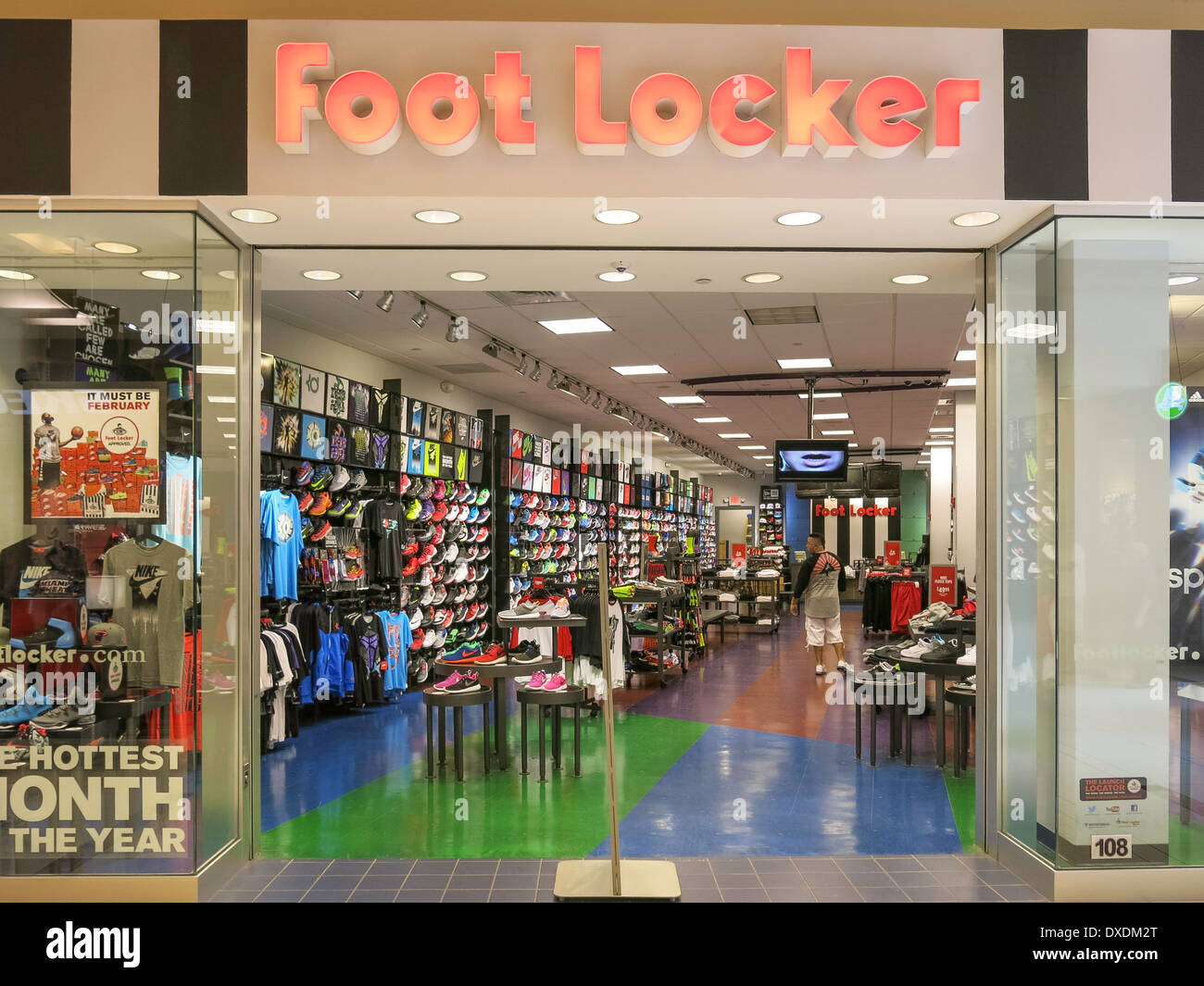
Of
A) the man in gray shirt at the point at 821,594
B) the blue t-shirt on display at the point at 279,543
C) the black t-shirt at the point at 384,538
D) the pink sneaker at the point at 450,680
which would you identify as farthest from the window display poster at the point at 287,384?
the man in gray shirt at the point at 821,594

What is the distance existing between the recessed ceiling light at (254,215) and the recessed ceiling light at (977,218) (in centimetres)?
281

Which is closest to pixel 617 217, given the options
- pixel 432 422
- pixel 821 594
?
pixel 432 422

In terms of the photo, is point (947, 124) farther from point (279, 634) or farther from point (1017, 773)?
point (279, 634)

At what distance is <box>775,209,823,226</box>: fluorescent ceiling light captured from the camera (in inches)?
144

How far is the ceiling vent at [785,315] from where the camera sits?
7.30 meters

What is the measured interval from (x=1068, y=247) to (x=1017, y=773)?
2.24 meters

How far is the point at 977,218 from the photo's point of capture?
3.72 m

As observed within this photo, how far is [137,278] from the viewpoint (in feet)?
12.3

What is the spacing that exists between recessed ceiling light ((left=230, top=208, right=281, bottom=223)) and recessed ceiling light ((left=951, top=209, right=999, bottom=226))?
2.81m

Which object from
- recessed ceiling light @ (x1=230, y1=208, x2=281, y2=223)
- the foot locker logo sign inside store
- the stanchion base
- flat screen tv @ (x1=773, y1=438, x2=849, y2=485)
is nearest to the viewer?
the foot locker logo sign inside store

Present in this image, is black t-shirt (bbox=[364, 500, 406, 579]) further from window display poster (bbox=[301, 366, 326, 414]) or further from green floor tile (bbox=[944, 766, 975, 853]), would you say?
green floor tile (bbox=[944, 766, 975, 853])

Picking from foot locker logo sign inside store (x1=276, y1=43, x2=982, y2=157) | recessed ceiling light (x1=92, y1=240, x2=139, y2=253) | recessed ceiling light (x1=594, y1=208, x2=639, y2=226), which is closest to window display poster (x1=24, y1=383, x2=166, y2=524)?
recessed ceiling light (x1=92, y1=240, x2=139, y2=253)

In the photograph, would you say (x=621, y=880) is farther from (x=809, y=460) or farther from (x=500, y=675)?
(x=809, y=460)
